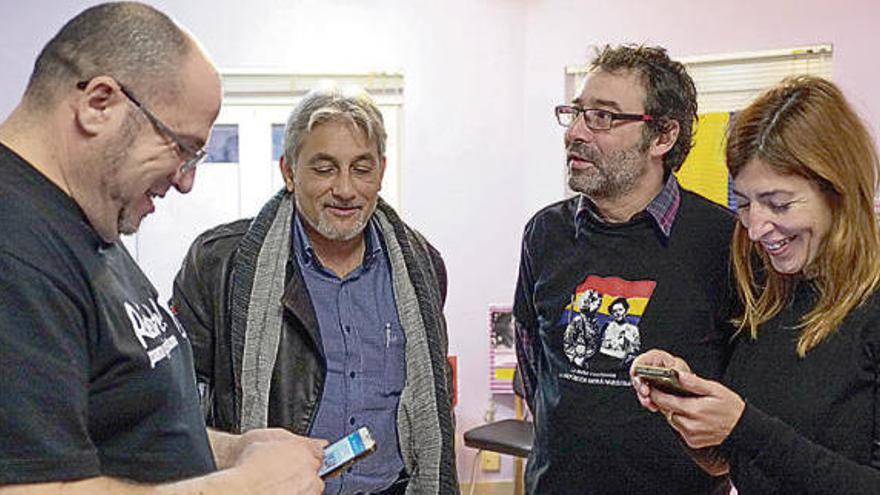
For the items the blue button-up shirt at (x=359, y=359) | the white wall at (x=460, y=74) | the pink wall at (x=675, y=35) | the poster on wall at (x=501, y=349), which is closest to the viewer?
the blue button-up shirt at (x=359, y=359)

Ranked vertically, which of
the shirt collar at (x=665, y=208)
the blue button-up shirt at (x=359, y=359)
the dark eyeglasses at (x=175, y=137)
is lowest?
the blue button-up shirt at (x=359, y=359)

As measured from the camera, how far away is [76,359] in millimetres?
946

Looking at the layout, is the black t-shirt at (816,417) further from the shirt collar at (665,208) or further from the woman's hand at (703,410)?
the shirt collar at (665,208)

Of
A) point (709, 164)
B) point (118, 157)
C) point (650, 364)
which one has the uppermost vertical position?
Answer: point (118, 157)

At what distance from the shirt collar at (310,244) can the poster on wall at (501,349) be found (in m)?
1.91

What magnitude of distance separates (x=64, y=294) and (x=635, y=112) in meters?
1.30

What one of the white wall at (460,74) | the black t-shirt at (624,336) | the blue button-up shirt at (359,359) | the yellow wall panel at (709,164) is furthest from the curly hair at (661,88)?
the white wall at (460,74)

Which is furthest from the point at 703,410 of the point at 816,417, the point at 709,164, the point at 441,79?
the point at 441,79

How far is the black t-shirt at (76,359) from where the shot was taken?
2.95ft

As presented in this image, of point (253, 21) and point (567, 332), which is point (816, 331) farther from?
point (253, 21)

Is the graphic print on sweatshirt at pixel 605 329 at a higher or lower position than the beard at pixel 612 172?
lower

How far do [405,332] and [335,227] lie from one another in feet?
0.88

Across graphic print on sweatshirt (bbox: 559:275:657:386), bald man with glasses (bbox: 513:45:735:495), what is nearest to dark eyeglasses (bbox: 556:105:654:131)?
bald man with glasses (bbox: 513:45:735:495)

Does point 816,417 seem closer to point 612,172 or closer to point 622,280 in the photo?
point 622,280
